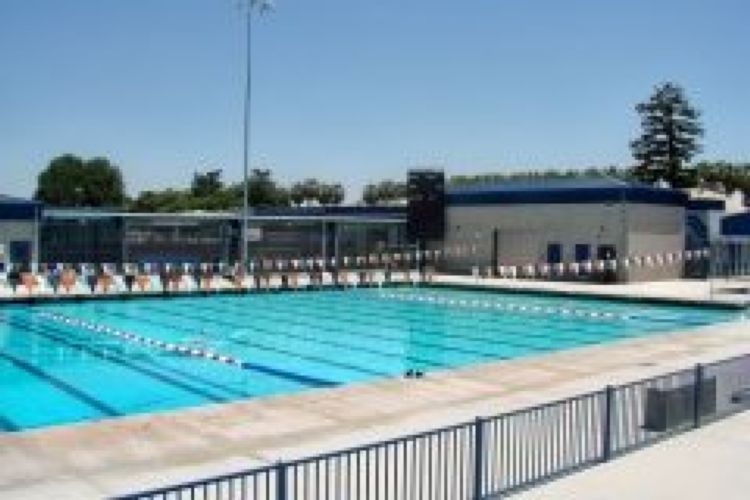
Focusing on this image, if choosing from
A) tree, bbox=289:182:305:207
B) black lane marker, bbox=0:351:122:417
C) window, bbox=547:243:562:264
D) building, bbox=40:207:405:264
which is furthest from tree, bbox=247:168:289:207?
black lane marker, bbox=0:351:122:417

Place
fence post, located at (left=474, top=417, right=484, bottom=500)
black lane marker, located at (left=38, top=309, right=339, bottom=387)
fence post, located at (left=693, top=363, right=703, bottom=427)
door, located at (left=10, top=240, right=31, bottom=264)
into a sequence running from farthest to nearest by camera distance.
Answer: door, located at (left=10, top=240, right=31, bottom=264) < black lane marker, located at (left=38, top=309, right=339, bottom=387) < fence post, located at (left=693, top=363, right=703, bottom=427) < fence post, located at (left=474, top=417, right=484, bottom=500)

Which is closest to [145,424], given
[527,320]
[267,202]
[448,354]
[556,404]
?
[556,404]

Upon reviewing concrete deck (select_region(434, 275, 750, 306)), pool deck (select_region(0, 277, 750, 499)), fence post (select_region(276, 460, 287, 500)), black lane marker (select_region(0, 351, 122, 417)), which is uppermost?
concrete deck (select_region(434, 275, 750, 306))

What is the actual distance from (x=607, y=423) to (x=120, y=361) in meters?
11.3

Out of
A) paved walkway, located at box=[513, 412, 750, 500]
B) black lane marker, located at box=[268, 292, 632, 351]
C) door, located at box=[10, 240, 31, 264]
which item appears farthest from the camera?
door, located at box=[10, 240, 31, 264]

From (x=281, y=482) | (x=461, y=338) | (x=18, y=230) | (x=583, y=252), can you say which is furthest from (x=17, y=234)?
(x=281, y=482)

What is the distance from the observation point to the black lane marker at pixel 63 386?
14.1 m

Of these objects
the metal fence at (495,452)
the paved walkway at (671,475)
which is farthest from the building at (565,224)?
the paved walkway at (671,475)

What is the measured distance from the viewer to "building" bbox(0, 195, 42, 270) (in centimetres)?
3148

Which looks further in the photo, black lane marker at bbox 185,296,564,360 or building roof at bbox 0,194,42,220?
building roof at bbox 0,194,42,220

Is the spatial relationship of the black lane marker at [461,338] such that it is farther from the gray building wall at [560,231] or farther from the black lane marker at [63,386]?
the gray building wall at [560,231]

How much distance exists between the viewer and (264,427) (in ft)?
36.0

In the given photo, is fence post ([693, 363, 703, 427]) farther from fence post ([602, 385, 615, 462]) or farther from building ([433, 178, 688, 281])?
building ([433, 178, 688, 281])

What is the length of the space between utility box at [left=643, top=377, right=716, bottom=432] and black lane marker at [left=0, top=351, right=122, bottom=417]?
7329 millimetres
